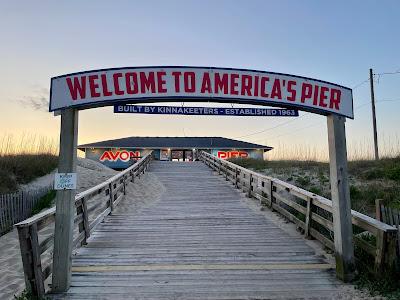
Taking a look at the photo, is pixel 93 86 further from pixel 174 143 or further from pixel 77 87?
pixel 174 143

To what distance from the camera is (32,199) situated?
492 inches

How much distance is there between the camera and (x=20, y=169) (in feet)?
50.6

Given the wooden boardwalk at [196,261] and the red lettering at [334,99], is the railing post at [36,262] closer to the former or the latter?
the wooden boardwalk at [196,261]

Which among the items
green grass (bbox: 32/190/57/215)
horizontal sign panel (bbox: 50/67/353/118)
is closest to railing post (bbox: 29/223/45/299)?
horizontal sign panel (bbox: 50/67/353/118)

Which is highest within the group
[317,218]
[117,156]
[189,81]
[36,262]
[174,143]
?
[174,143]

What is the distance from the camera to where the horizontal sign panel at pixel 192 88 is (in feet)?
16.4

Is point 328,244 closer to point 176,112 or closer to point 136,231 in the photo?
point 176,112

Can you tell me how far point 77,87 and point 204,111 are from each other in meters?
1.81

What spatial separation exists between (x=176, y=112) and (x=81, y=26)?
27.4ft

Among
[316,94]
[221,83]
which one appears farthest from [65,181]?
[316,94]

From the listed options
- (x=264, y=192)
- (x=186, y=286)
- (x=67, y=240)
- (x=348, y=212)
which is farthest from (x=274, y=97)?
(x=264, y=192)

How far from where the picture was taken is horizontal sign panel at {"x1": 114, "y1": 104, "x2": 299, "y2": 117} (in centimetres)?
545

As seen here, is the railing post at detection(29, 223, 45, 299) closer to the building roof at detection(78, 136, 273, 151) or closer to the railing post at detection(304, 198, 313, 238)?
the railing post at detection(304, 198, 313, 238)

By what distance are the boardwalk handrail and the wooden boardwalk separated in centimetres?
48
